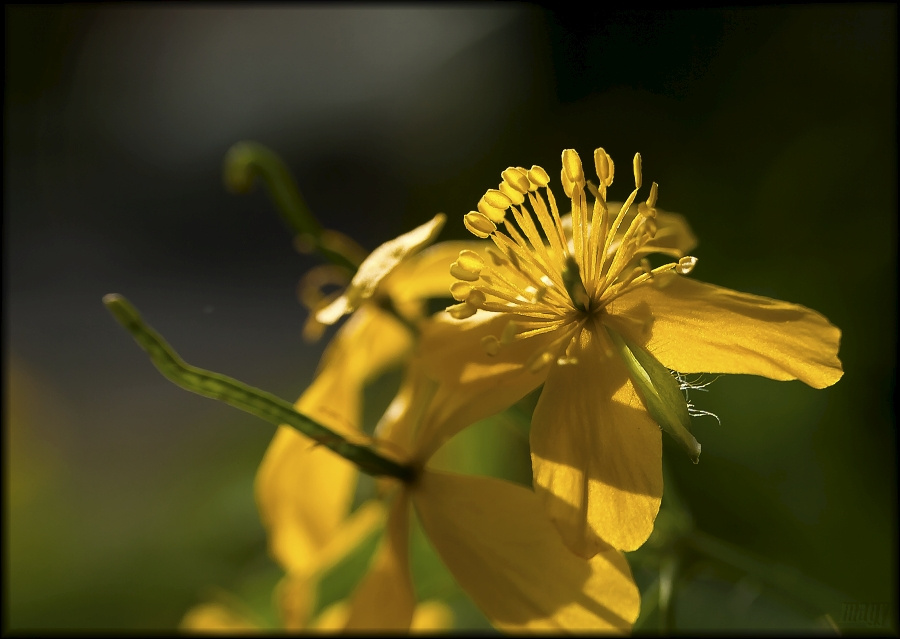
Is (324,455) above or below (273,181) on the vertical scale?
below

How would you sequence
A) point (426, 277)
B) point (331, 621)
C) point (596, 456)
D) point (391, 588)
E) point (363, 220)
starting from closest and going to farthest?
point (596, 456), point (391, 588), point (426, 277), point (331, 621), point (363, 220)

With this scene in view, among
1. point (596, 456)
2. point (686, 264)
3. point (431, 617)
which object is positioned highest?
point (686, 264)

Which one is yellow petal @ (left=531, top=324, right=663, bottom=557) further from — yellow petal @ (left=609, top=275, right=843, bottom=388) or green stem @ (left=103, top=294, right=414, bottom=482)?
green stem @ (left=103, top=294, right=414, bottom=482)

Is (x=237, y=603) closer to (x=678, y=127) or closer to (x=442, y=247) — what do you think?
(x=442, y=247)

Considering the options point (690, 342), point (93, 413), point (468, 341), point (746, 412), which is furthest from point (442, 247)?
point (93, 413)

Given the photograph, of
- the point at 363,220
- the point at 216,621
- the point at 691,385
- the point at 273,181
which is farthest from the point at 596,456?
the point at 363,220

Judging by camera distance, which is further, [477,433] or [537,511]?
[477,433]

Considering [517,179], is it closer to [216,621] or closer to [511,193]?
[511,193]
